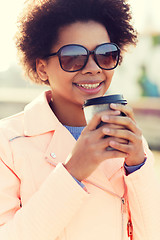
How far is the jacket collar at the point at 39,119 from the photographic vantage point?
1.93 m

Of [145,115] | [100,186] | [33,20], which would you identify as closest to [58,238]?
[100,186]

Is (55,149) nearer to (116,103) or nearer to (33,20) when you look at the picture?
(116,103)

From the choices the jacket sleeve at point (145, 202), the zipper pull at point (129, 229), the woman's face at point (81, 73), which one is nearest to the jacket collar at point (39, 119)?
the woman's face at point (81, 73)

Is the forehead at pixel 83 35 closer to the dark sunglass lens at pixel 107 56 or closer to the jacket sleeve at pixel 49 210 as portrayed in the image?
the dark sunglass lens at pixel 107 56

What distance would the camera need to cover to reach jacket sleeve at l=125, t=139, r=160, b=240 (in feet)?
5.64

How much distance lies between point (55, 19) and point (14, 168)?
899 millimetres

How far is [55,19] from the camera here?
2.08m

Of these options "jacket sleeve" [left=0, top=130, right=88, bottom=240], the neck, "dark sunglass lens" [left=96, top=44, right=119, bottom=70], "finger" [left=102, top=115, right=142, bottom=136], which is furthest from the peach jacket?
"dark sunglass lens" [left=96, top=44, right=119, bottom=70]

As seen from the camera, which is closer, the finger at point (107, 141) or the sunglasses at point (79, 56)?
the finger at point (107, 141)

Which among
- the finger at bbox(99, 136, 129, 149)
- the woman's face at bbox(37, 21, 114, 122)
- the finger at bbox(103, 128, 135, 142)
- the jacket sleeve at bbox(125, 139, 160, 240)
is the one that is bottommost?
the jacket sleeve at bbox(125, 139, 160, 240)

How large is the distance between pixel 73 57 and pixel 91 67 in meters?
0.11

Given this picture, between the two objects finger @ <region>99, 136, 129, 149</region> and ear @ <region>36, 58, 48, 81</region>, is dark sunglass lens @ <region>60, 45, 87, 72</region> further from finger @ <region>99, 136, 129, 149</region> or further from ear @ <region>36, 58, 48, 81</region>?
finger @ <region>99, 136, 129, 149</region>

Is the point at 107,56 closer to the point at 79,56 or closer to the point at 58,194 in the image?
the point at 79,56

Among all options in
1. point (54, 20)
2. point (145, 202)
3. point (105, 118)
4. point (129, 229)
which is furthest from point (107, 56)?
point (129, 229)
